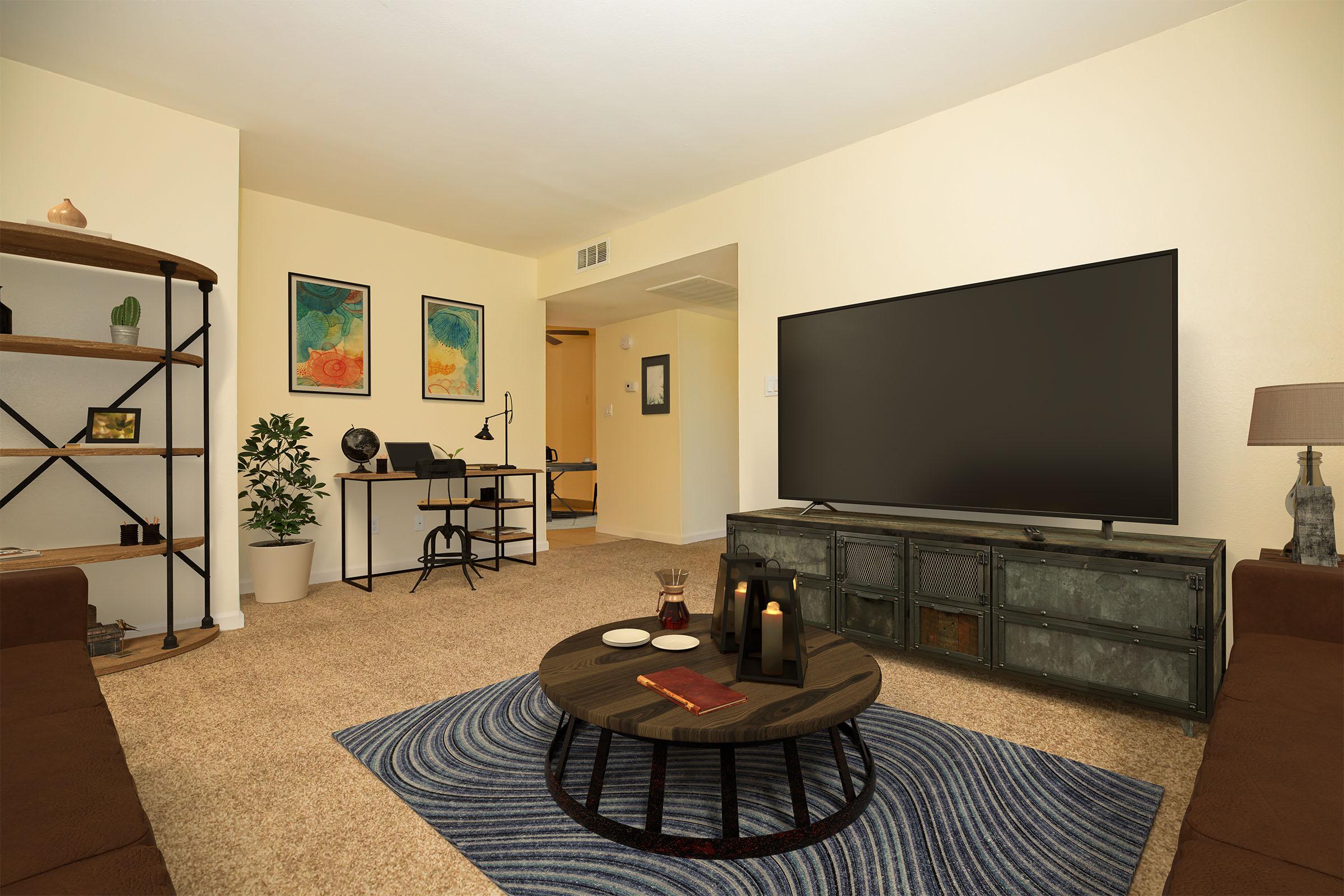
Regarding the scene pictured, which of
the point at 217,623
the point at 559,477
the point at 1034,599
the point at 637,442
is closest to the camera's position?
the point at 1034,599

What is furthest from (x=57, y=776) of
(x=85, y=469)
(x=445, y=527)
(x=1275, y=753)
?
(x=445, y=527)

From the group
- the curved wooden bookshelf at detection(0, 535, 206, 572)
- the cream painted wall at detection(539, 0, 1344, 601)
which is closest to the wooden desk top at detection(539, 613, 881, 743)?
the cream painted wall at detection(539, 0, 1344, 601)

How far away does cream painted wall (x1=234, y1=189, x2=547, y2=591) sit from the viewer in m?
4.41

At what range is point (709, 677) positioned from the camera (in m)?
1.76

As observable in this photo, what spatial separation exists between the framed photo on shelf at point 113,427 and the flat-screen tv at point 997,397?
3.21 metres

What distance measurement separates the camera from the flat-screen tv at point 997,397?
246 cm

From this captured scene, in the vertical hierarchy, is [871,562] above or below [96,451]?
Result: below

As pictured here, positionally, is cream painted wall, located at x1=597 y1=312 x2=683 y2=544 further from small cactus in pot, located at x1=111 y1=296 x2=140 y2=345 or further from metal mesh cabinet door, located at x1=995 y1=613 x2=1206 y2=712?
small cactus in pot, located at x1=111 y1=296 x2=140 y2=345

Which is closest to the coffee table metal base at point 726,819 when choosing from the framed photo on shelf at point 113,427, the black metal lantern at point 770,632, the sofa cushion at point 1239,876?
the black metal lantern at point 770,632

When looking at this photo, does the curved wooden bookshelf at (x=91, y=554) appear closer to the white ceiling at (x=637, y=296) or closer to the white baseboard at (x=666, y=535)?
the white ceiling at (x=637, y=296)

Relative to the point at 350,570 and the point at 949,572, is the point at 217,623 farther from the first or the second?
the point at 949,572

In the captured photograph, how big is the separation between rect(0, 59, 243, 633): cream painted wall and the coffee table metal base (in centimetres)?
284

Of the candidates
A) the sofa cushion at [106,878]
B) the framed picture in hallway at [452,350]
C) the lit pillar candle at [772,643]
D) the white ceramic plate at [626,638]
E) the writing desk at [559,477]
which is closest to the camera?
the sofa cushion at [106,878]

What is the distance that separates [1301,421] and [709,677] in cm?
187
